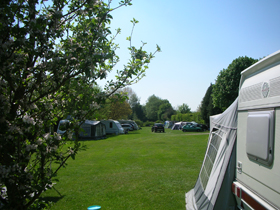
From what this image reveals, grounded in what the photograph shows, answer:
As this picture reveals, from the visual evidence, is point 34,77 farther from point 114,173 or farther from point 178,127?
point 178,127

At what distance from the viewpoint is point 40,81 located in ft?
8.20

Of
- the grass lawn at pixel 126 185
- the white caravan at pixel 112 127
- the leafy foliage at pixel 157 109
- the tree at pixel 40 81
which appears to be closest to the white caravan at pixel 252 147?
the tree at pixel 40 81

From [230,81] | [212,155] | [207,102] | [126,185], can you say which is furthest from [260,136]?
[207,102]

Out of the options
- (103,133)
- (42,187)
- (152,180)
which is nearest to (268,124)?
(42,187)

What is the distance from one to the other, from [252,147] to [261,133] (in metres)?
0.28

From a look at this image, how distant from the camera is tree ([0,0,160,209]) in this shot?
7.20ft

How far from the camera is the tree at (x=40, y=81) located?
2.19 m

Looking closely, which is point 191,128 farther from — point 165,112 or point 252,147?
point 165,112

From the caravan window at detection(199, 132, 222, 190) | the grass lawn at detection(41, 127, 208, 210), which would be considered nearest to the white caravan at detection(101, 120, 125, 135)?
the grass lawn at detection(41, 127, 208, 210)

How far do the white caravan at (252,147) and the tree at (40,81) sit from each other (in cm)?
166

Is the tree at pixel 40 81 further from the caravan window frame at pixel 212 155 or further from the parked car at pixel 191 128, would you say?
the parked car at pixel 191 128

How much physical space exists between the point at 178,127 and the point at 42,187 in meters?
43.7

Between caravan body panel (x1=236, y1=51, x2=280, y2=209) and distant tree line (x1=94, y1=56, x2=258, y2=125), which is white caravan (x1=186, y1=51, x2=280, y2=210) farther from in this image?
distant tree line (x1=94, y1=56, x2=258, y2=125)

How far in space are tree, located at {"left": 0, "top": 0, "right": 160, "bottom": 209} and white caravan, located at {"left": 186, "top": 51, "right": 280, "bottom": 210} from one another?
1657 mm
